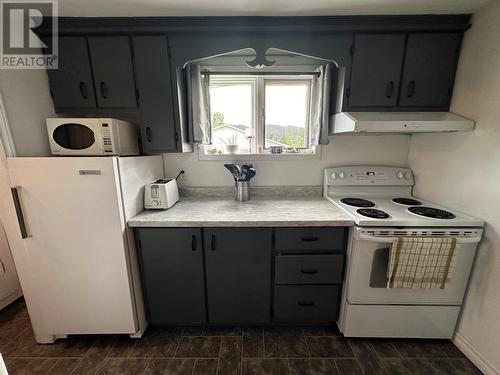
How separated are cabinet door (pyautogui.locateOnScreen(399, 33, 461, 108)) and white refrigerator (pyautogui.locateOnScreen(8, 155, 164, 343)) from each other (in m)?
2.14

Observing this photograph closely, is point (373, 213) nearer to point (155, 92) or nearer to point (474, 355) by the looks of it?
point (474, 355)

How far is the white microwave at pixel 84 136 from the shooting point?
1.45m

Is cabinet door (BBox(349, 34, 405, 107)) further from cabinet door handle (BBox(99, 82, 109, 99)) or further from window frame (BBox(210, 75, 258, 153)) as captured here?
cabinet door handle (BBox(99, 82, 109, 99))

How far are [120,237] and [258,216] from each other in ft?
3.14

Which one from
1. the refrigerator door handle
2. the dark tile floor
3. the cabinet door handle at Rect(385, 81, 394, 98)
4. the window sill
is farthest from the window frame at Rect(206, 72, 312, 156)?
the dark tile floor

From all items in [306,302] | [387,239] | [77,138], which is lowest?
[306,302]

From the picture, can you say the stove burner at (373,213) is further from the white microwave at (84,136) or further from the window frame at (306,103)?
the white microwave at (84,136)

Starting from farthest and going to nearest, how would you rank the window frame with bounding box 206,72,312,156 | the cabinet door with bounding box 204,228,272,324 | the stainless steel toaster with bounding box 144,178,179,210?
the window frame with bounding box 206,72,312,156 → the stainless steel toaster with bounding box 144,178,179,210 → the cabinet door with bounding box 204,228,272,324

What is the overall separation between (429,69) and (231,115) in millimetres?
1625

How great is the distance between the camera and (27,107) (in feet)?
4.85

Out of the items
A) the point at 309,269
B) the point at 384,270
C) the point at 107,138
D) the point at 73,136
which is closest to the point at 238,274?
the point at 309,269

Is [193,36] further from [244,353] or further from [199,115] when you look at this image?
[244,353]

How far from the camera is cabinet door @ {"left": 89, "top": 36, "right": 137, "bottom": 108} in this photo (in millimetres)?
1543

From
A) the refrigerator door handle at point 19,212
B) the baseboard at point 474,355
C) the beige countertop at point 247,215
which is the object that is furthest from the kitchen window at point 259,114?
the baseboard at point 474,355
